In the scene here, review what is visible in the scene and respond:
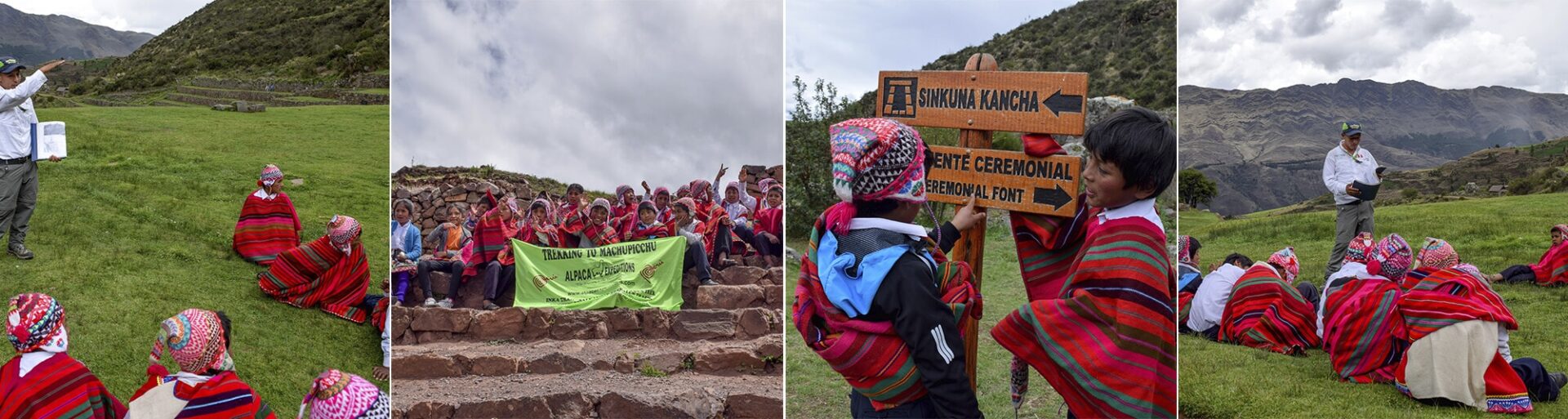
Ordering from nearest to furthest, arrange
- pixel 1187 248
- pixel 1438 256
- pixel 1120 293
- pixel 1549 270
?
pixel 1120 293, pixel 1438 256, pixel 1549 270, pixel 1187 248

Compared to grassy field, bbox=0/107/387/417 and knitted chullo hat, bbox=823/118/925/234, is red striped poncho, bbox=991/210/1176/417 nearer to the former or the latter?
knitted chullo hat, bbox=823/118/925/234

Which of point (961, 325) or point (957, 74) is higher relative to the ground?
point (957, 74)

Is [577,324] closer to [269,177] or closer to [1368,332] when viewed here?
[269,177]

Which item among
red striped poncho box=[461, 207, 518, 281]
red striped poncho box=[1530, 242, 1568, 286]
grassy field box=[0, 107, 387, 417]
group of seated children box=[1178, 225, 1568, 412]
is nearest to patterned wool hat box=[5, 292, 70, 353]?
grassy field box=[0, 107, 387, 417]

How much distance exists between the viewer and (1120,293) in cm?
229

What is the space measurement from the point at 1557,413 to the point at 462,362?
7392 millimetres

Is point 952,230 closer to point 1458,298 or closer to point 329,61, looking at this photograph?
point 1458,298

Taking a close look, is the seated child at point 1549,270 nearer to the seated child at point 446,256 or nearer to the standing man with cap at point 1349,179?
the standing man with cap at point 1349,179

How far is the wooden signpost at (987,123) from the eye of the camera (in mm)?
2480

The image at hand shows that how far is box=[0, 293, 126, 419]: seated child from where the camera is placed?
359 centimetres

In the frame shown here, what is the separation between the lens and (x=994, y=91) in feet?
8.59

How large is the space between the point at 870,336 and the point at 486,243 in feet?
26.8

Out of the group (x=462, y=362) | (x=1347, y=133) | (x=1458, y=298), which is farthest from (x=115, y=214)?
(x=1347, y=133)

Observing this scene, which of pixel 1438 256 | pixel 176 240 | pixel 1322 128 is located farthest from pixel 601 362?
pixel 1322 128
